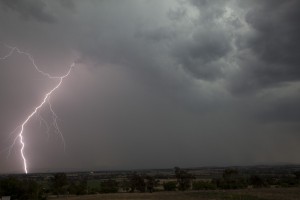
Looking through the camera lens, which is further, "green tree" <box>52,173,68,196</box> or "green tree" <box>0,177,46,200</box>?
"green tree" <box>52,173,68,196</box>

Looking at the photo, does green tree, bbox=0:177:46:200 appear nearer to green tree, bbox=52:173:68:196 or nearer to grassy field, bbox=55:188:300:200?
grassy field, bbox=55:188:300:200

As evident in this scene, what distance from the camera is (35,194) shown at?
70125mm

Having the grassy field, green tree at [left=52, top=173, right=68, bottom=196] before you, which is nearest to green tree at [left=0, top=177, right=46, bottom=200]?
the grassy field

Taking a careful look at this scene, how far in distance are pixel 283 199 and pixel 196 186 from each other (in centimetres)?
4774

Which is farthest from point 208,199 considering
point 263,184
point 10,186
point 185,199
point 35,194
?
point 263,184

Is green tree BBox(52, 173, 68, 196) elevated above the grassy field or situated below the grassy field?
above

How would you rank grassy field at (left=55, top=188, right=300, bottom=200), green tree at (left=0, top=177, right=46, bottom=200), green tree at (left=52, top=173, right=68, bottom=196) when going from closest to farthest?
grassy field at (left=55, top=188, right=300, bottom=200) → green tree at (left=0, top=177, right=46, bottom=200) → green tree at (left=52, top=173, right=68, bottom=196)

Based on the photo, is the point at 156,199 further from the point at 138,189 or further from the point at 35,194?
the point at 138,189

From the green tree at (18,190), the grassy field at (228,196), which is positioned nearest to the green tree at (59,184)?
the grassy field at (228,196)

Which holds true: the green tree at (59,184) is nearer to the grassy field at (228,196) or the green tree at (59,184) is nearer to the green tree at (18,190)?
the grassy field at (228,196)

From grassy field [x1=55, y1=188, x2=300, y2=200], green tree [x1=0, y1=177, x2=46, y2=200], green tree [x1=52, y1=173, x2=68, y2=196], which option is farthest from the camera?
green tree [x1=52, y1=173, x2=68, y2=196]

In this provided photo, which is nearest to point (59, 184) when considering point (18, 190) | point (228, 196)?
point (18, 190)

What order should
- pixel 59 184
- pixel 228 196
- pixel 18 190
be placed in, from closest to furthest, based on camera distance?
pixel 228 196, pixel 18 190, pixel 59 184

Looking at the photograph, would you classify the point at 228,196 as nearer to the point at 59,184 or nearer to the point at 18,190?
the point at 18,190
